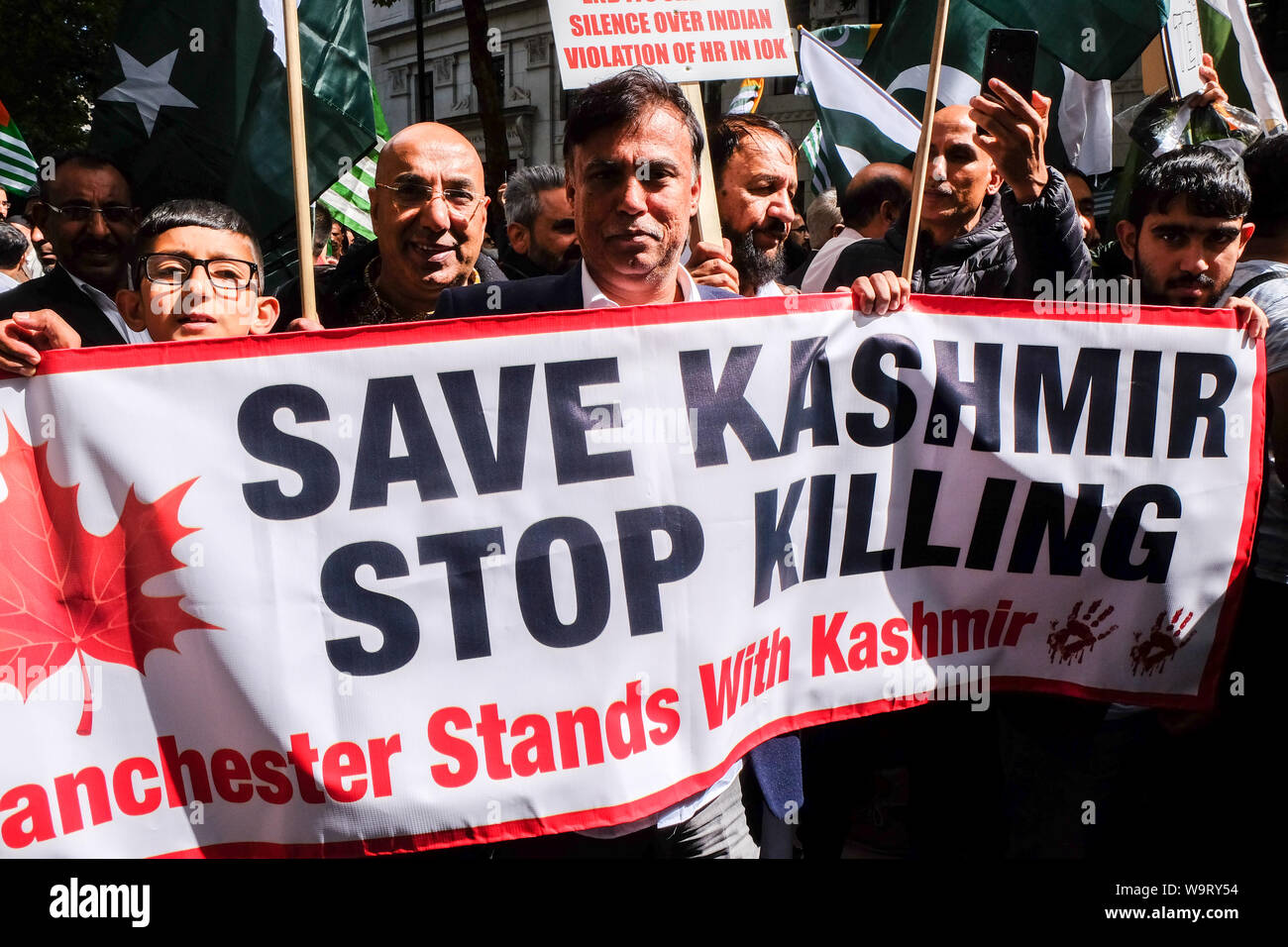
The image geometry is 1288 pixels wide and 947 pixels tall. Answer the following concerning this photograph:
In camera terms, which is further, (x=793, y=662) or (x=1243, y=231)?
(x=1243, y=231)

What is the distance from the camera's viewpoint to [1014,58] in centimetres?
288

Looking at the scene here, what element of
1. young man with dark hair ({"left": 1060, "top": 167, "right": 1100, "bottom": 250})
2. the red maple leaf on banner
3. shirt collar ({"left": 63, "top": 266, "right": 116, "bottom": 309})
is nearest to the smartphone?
the red maple leaf on banner

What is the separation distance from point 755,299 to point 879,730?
132 cm

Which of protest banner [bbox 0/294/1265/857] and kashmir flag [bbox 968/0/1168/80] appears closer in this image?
protest banner [bbox 0/294/1265/857]

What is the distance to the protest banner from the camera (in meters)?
2.26

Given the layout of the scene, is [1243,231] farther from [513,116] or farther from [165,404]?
[513,116]

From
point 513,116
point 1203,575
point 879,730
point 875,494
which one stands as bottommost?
point 879,730

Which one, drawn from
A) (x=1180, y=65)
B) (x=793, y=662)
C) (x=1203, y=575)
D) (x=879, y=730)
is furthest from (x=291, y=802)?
(x=1180, y=65)

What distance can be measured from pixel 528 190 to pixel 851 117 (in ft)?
5.38

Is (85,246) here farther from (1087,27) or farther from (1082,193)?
(1082,193)

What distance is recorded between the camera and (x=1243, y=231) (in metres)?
3.10

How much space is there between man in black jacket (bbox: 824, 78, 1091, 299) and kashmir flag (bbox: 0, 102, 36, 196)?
6453 millimetres

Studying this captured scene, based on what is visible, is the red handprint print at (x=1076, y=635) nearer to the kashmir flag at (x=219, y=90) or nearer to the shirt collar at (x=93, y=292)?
the kashmir flag at (x=219, y=90)

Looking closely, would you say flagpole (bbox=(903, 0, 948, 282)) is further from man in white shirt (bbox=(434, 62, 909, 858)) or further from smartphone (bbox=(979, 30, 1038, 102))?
smartphone (bbox=(979, 30, 1038, 102))
